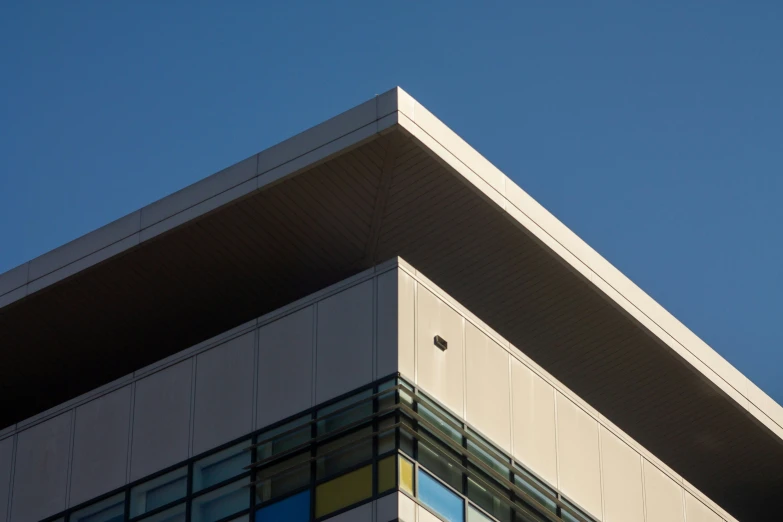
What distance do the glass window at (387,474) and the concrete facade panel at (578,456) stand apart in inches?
238

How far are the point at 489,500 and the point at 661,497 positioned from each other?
23.2 feet

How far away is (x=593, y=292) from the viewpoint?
4494 centimetres

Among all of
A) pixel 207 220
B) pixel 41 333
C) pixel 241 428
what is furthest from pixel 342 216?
pixel 41 333

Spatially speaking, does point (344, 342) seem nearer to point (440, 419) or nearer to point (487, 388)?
point (440, 419)

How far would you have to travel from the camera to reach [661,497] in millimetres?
45281

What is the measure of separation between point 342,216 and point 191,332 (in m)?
5.63

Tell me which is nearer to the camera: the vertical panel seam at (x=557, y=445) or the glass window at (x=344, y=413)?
the glass window at (x=344, y=413)

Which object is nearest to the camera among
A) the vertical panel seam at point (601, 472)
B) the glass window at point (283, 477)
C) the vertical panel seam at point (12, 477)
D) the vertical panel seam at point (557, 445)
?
the glass window at point (283, 477)

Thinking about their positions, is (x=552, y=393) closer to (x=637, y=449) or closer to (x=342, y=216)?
(x=637, y=449)

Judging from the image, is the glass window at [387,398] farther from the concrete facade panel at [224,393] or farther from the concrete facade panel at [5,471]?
the concrete facade panel at [5,471]

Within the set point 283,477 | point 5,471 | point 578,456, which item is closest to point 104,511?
point 5,471

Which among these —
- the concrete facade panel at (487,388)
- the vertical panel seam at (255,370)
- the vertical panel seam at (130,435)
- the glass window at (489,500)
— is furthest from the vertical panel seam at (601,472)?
the vertical panel seam at (130,435)

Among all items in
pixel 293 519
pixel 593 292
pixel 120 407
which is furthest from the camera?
pixel 593 292

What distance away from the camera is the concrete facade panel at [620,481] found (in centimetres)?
4350
